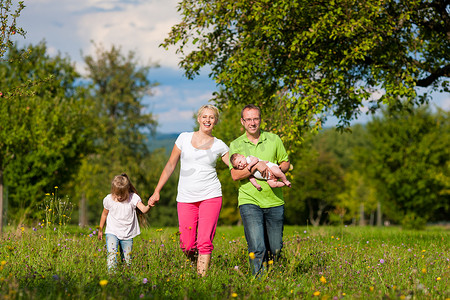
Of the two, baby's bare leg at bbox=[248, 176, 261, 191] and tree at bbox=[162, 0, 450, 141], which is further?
tree at bbox=[162, 0, 450, 141]

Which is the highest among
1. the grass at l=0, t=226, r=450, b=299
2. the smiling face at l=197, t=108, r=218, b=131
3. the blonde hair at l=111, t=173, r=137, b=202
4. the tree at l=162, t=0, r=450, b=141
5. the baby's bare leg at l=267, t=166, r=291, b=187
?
the tree at l=162, t=0, r=450, b=141

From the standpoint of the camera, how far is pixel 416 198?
100ft

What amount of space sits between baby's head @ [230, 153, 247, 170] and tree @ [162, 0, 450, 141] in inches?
147

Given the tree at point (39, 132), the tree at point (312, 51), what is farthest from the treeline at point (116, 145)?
the tree at point (312, 51)

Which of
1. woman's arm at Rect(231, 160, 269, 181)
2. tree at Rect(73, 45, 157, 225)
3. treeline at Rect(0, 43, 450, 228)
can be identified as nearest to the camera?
woman's arm at Rect(231, 160, 269, 181)

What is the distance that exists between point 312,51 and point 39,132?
9.77 metres

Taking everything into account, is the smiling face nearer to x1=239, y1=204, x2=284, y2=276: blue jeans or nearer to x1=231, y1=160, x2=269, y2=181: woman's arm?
x1=231, y1=160, x2=269, y2=181: woman's arm

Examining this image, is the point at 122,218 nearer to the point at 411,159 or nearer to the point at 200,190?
the point at 200,190

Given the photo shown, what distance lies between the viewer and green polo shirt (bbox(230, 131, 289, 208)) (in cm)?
520

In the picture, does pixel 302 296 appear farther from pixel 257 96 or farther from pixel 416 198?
pixel 416 198

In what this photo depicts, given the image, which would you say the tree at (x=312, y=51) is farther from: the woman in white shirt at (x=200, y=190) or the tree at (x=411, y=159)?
the tree at (x=411, y=159)

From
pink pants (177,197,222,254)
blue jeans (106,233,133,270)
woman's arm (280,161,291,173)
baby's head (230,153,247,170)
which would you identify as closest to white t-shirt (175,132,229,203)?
pink pants (177,197,222,254)

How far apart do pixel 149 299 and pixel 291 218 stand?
44520mm

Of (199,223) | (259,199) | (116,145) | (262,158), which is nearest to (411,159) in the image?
(116,145)
